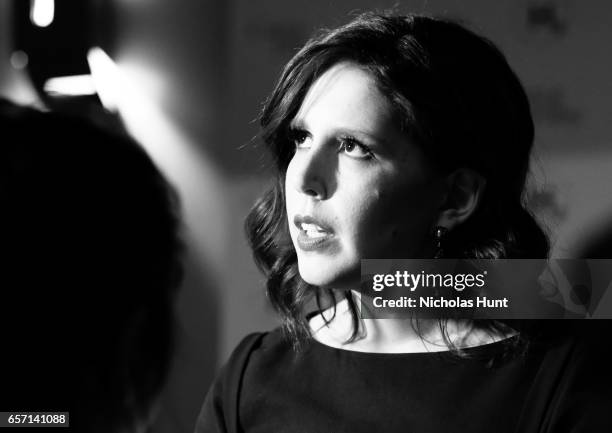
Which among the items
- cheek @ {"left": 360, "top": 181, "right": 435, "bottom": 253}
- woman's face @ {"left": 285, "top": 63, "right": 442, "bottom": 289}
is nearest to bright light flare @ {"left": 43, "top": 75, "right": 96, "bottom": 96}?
woman's face @ {"left": 285, "top": 63, "right": 442, "bottom": 289}

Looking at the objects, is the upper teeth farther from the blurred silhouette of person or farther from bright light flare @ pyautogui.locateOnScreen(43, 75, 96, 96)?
bright light flare @ pyautogui.locateOnScreen(43, 75, 96, 96)

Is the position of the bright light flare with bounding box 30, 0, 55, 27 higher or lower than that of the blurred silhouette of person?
higher

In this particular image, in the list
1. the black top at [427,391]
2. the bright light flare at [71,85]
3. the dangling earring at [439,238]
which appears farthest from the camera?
the bright light flare at [71,85]

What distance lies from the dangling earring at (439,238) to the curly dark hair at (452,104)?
1 cm

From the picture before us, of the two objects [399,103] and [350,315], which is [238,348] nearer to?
[350,315]

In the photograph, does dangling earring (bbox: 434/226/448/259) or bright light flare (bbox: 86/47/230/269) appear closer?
dangling earring (bbox: 434/226/448/259)

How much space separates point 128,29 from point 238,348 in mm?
761

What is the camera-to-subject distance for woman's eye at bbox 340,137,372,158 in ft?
3.03

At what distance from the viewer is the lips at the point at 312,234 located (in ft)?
3.08

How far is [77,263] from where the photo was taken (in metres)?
1.05

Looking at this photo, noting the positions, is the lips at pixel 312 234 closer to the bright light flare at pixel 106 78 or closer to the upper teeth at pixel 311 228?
the upper teeth at pixel 311 228

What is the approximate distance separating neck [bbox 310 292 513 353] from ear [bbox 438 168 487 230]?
15cm

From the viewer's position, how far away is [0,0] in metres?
1.38

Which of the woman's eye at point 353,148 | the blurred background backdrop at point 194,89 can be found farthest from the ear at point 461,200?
the blurred background backdrop at point 194,89
